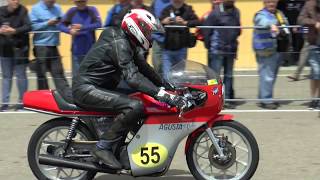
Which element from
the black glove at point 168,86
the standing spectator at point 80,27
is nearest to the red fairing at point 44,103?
the black glove at point 168,86

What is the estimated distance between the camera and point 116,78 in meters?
6.23

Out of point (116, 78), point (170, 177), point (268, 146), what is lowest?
point (268, 146)

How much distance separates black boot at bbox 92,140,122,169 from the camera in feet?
19.9

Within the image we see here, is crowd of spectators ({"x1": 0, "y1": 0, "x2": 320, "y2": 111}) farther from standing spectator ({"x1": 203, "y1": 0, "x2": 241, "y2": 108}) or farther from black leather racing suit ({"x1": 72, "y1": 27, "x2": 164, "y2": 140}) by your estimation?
black leather racing suit ({"x1": 72, "y1": 27, "x2": 164, "y2": 140})

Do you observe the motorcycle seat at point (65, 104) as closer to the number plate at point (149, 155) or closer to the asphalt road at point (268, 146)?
the number plate at point (149, 155)

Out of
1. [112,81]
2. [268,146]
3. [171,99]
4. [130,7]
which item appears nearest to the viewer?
[171,99]

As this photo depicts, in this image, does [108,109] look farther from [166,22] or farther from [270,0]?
[270,0]

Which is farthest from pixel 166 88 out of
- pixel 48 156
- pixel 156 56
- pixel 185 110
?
pixel 156 56

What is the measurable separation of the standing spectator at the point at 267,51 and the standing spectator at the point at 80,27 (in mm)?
2486

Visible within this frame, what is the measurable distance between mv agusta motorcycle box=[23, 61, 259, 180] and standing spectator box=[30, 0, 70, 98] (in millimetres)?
3720

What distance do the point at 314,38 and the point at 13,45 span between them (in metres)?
4.55

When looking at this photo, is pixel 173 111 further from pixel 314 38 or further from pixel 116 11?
pixel 116 11

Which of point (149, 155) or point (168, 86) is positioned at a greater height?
point (168, 86)

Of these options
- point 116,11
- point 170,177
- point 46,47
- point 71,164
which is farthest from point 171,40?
point 71,164
